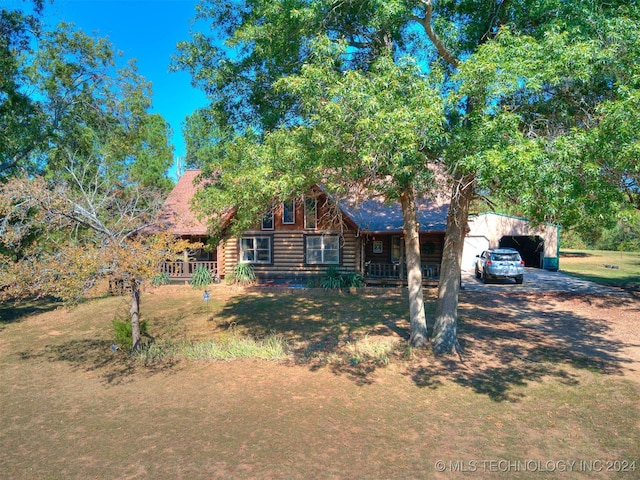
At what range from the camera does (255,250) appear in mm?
23266

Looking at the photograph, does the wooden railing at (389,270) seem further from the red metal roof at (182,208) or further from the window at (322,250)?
the red metal roof at (182,208)

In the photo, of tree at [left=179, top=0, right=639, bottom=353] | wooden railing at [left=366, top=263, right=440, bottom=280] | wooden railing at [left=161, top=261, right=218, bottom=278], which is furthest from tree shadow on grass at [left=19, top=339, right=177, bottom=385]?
wooden railing at [left=366, top=263, right=440, bottom=280]

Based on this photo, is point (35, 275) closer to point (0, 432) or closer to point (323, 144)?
point (0, 432)

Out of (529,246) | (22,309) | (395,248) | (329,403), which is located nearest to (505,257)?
(395,248)

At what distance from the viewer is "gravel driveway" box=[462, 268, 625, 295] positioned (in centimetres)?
2061

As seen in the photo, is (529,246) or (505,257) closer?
(505,257)

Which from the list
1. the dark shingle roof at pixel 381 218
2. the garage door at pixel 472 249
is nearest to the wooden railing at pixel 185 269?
the dark shingle roof at pixel 381 218

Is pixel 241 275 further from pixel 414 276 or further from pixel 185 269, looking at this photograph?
pixel 414 276

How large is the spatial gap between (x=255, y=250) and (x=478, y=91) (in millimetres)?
16729

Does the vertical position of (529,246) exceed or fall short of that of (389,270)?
it exceeds it

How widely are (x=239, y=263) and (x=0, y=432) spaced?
1583 centimetres

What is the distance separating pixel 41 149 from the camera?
1906cm

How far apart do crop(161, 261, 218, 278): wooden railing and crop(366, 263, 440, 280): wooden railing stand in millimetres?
8480

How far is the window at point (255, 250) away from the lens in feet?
76.1
